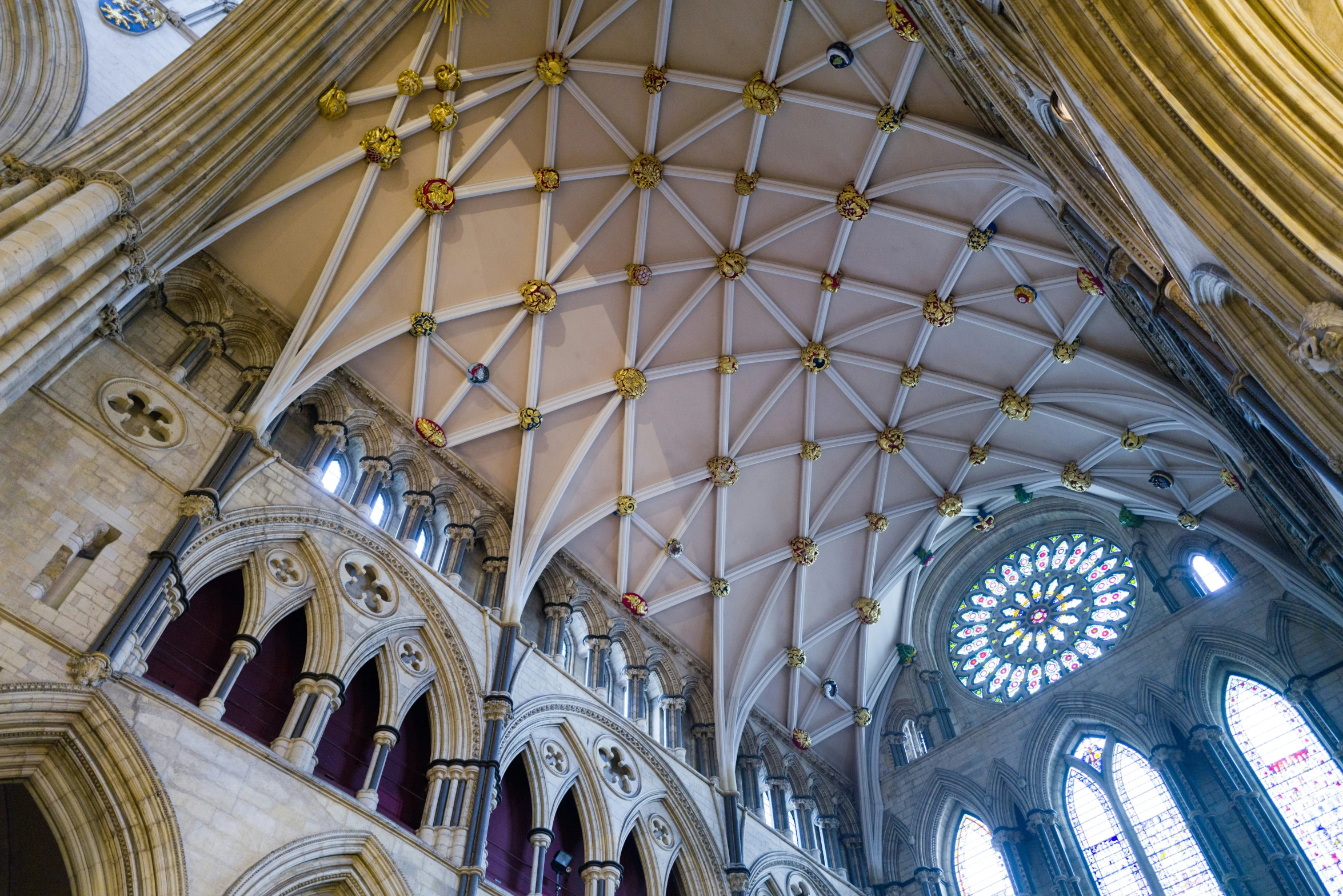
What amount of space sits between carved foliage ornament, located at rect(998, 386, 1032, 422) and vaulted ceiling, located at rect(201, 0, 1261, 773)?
24cm

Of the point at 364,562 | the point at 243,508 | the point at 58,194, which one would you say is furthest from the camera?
the point at 364,562

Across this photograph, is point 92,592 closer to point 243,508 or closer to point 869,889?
point 243,508

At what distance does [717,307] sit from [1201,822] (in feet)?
35.7

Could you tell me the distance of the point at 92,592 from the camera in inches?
358

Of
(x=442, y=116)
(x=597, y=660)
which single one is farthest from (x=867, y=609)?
(x=442, y=116)

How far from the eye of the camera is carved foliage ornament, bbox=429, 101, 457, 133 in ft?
44.9

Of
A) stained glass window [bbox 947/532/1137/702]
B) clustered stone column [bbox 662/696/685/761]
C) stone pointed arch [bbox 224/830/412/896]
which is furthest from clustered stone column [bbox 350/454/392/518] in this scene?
stained glass window [bbox 947/532/1137/702]

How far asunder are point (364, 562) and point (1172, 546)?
45.8ft

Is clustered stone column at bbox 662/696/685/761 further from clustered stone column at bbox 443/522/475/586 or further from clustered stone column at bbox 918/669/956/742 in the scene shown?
clustered stone column at bbox 918/669/956/742

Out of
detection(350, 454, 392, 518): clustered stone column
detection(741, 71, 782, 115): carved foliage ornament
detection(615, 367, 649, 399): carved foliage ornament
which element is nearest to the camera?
detection(350, 454, 392, 518): clustered stone column

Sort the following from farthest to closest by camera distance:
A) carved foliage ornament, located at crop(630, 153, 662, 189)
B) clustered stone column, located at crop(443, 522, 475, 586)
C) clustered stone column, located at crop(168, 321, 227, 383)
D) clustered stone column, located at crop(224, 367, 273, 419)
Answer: carved foliage ornament, located at crop(630, 153, 662, 189) < clustered stone column, located at crop(443, 522, 475, 586) < clustered stone column, located at crop(224, 367, 273, 419) < clustered stone column, located at crop(168, 321, 227, 383)

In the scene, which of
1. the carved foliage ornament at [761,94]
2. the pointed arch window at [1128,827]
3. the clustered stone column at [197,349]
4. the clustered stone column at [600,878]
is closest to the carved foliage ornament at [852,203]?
the carved foliage ornament at [761,94]

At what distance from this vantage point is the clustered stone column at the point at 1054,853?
1505 centimetres

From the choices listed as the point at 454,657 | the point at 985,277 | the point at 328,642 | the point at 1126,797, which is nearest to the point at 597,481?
the point at 454,657
